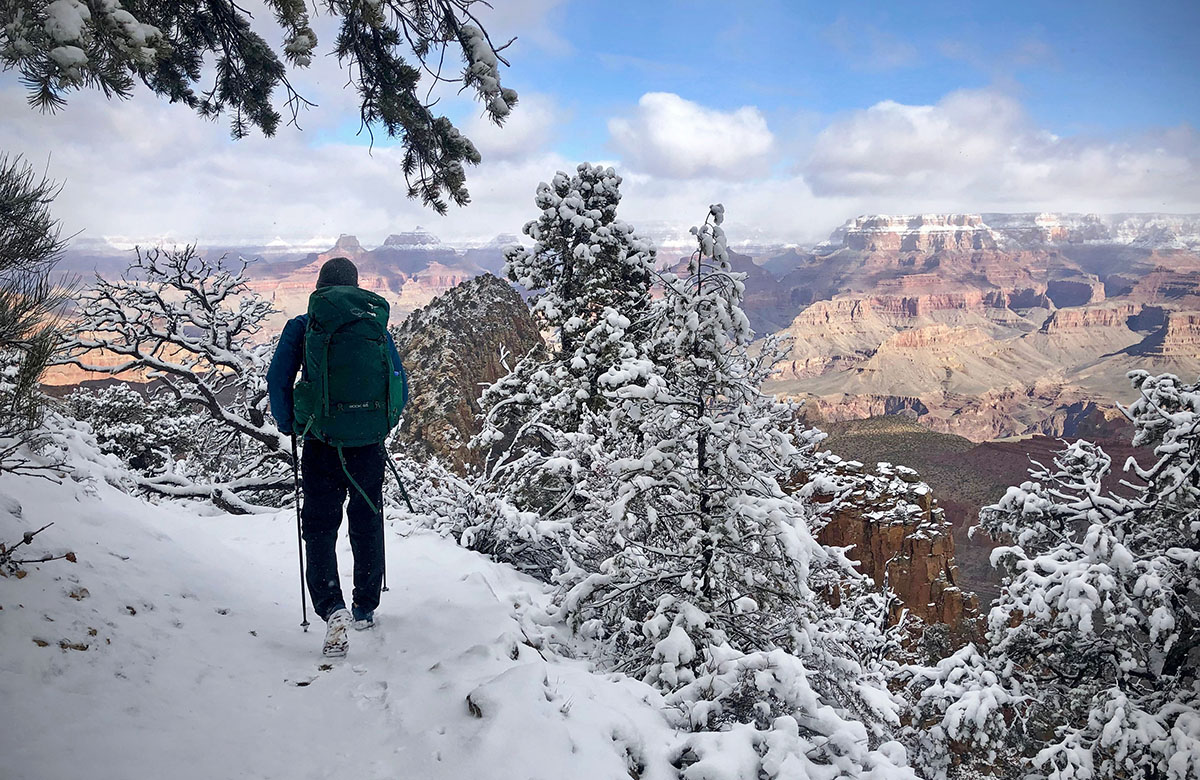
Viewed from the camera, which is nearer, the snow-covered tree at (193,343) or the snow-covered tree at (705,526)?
the snow-covered tree at (705,526)

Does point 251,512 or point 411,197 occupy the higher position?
point 411,197

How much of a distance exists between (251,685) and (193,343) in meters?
6.24

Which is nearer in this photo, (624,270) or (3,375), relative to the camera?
(3,375)

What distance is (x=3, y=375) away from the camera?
11.1 feet

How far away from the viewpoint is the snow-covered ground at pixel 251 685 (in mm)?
2373

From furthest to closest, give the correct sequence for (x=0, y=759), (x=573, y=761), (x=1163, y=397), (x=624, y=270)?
(x=624, y=270) < (x=1163, y=397) < (x=573, y=761) < (x=0, y=759)

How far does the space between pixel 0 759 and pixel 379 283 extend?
150m

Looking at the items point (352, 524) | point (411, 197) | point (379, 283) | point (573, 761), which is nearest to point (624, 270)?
point (411, 197)

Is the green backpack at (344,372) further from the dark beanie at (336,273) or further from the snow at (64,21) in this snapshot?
the snow at (64,21)

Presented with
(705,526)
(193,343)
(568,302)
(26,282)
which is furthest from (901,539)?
(26,282)

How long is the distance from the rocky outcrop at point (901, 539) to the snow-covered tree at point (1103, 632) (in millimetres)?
17876

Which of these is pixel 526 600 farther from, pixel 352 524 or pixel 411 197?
pixel 411 197

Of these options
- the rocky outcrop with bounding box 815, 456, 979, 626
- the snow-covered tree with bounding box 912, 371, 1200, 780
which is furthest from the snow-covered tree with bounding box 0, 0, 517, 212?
the rocky outcrop with bounding box 815, 456, 979, 626

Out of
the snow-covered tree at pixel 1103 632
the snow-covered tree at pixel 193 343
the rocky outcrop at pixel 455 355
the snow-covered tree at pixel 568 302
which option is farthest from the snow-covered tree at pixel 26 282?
the rocky outcrop at pixel 455 355
